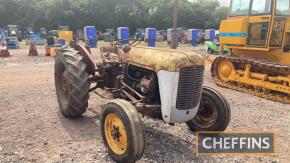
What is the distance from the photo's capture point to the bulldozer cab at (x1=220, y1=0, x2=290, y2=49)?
346 inches

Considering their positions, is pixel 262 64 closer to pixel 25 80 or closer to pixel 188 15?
pixel 25 80

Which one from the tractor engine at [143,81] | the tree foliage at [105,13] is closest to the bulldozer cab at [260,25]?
the tractor engine at [143,81]

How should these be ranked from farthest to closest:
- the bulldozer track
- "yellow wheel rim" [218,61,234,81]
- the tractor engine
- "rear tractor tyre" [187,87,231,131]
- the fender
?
"yellow wheel rim" [218,61,234,81], the bulldozer track, the fender, "rear tractor tyre" [187,87,231,131], the tractor engine

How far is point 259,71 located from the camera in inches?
362

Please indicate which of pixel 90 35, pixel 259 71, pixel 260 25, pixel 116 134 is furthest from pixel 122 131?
pixel 90 35

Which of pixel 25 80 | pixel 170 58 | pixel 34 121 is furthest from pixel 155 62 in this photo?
pixel 25 80

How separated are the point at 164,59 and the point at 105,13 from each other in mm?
53271

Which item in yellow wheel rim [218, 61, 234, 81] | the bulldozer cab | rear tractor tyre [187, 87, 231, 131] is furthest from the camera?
yellow wheel rim [218, 61, 234, 81]

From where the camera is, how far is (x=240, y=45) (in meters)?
9.62

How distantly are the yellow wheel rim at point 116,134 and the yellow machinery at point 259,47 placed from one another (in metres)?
5.41

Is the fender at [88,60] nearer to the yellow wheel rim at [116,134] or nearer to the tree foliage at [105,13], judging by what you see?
the yellow wheel rim at [116,134]

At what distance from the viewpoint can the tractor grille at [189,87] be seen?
171 inches

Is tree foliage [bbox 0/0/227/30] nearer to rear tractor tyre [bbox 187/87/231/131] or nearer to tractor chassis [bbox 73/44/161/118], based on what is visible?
tractor chassis [bbox 73/44/161/118]

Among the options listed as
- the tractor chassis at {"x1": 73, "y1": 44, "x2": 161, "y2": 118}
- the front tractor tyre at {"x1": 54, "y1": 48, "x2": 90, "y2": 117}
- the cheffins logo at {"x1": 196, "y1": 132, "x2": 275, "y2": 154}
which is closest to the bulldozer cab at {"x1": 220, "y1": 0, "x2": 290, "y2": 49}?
the cheffins logo at {"x1": 196, "y1": 132, "x2": 275, "y2": 154}
